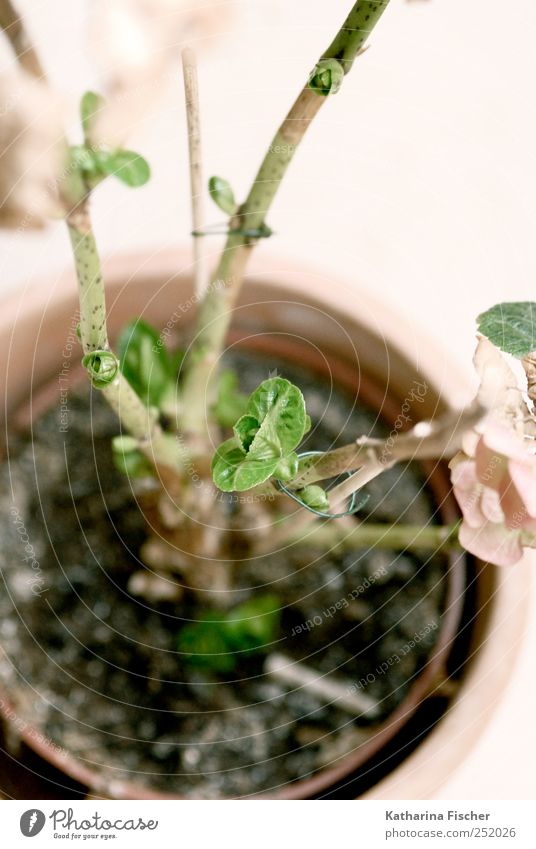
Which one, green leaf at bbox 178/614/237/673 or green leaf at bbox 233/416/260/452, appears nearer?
green leaf at bbox 233/416/260/452

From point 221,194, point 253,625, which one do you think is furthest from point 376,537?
point 221,194

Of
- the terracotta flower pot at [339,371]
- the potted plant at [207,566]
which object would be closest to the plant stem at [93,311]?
the potted plant at [207,566]

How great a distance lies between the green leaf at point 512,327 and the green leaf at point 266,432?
7 centimetres

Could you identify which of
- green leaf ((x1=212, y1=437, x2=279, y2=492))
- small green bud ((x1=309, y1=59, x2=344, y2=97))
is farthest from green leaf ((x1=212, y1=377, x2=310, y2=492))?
small green bud ((x1=309, y1=59, x2=344, y2=97))

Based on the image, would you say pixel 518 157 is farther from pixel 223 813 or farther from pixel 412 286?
pixel 223 813

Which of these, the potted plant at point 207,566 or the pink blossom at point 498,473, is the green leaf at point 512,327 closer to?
the pink blossom at point 498,473

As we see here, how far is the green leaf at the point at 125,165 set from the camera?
31 cm

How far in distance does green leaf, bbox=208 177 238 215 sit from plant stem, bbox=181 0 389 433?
0.01 metres

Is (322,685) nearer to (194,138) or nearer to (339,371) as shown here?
(339,371)

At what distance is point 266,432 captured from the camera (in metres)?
0.25

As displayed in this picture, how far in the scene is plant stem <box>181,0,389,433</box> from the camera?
0.91ft

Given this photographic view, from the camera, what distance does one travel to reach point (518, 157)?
58 cm

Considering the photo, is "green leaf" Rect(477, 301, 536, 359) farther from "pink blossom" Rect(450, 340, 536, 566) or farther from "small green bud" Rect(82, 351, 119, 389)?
"small green bud" Rect(82, 351, 119, 389)

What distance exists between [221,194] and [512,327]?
13 cm
